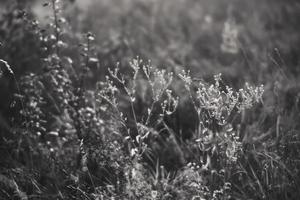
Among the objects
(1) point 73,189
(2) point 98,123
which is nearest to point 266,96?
(2) point 98,123

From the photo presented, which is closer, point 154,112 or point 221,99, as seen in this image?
point 221,99

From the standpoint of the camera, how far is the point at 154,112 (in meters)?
2.90

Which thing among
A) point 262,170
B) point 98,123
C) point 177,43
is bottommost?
point 262,170

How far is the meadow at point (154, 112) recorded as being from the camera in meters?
1.97

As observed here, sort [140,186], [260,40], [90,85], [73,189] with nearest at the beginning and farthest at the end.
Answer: [140,186]
[73,189]
[90,85]
[260,40]

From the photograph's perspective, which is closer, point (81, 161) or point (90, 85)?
point (81, 161)

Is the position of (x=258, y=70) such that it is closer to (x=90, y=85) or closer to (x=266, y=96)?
(x=266, y=96)

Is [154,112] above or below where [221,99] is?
below

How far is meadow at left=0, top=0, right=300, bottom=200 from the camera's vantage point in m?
1.97

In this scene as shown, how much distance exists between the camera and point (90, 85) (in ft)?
10.8

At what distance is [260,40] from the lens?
13.2 ft

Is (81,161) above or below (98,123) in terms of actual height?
below

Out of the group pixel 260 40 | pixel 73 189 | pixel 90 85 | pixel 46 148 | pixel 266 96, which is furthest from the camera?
pixel 260 40

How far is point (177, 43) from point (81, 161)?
7.90 feet
